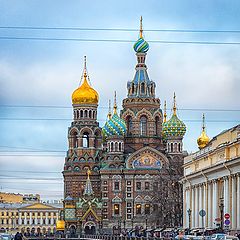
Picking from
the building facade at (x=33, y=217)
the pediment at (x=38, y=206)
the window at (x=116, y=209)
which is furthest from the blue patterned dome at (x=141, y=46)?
the pediment at (x=38, y=206)

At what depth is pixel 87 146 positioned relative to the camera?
122312 millimetres

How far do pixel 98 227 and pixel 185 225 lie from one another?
147 ft

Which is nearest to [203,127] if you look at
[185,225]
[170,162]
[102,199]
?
[170,162]

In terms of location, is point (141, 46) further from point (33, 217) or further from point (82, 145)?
point (33, 217)

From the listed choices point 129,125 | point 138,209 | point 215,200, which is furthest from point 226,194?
point 129,125

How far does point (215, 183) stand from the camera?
60.7 meters

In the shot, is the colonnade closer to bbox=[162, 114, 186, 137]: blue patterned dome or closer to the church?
the church

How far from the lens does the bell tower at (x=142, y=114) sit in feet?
397

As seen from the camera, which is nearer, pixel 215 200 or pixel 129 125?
pixel 215 200

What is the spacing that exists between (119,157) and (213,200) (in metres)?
57.4

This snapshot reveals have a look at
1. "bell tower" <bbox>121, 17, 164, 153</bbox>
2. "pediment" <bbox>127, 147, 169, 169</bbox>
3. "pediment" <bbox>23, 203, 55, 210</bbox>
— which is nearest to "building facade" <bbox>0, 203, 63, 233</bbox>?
"pediment" <bbox>23, 203, 55, 210</bbox>

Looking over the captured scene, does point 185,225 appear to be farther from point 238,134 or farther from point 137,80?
point 137,80

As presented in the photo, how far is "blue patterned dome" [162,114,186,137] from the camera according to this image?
393ft

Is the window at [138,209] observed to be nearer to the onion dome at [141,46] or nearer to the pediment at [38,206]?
the onion dome at [141,46]
